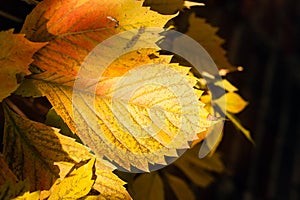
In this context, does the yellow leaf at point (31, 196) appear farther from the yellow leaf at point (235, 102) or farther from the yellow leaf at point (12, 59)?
the yellow leaf at point (235, 102)

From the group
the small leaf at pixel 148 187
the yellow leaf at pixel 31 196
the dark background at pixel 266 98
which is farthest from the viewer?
the dark background at pixel 266 98

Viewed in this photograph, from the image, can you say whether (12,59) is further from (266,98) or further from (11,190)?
(266,98)

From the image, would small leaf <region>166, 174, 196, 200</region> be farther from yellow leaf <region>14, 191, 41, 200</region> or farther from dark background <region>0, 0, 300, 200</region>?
dark background <region>0, 0, 300, 200</region>

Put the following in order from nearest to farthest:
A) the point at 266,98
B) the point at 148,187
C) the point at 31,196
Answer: the point at 31,196 → the point at 148,187 → the point at 266,98

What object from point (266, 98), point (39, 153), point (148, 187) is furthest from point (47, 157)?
point (266, 98)

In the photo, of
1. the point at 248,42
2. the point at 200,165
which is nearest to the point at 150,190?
the point at 200,165

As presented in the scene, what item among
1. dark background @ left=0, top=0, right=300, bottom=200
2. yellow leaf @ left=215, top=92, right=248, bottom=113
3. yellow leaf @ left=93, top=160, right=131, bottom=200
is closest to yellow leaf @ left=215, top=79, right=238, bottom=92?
yellow leaf @ left=215, top=92, right=248, bottom=113

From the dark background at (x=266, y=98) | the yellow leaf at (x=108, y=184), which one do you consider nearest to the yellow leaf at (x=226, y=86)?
the yellow leaf at (x=108, y=184)
